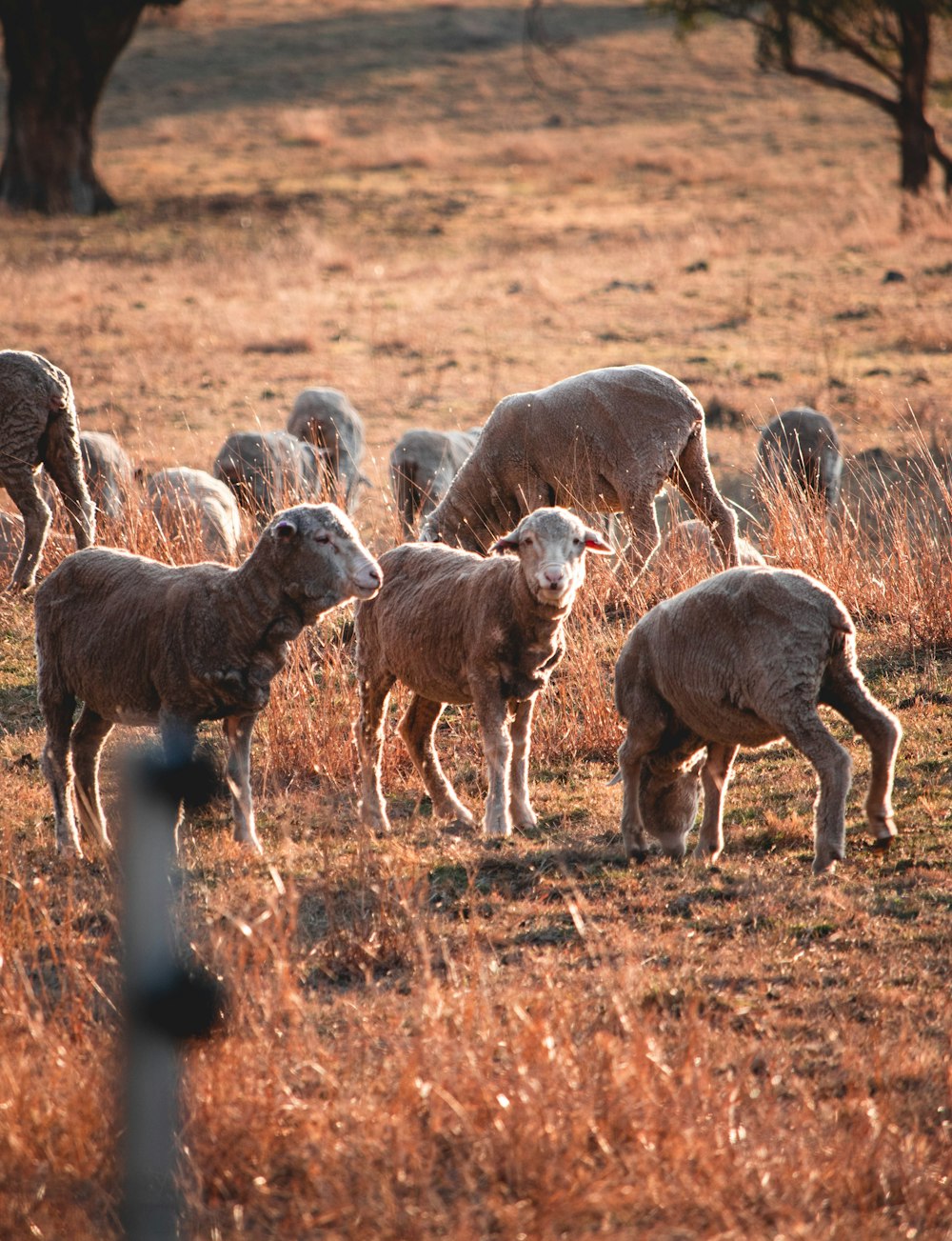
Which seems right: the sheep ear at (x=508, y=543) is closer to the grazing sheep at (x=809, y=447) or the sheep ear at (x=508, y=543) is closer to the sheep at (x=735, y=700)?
the sheep at (x=735, y=700)

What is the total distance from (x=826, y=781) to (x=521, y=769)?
1.53 meters

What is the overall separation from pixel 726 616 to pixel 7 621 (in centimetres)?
544

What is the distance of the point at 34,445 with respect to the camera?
938 cm

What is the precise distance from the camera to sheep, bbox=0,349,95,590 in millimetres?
9289

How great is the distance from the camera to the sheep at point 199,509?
9930mm

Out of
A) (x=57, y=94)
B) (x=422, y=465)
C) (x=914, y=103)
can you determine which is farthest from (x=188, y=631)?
(x=57, y=94)

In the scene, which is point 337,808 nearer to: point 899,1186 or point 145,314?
point 899,1186

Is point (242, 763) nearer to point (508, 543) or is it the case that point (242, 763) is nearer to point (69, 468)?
point (508, 543)

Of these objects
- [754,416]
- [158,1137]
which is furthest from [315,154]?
[158,1137]

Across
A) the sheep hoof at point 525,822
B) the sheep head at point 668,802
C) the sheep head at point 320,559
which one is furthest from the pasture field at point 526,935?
the sheep head at point 320,559

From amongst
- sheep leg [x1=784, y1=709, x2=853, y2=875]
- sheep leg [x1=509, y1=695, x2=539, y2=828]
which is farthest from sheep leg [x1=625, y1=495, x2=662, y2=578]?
sheep leg [x1=784, y1=709, x2=853, y2=875]

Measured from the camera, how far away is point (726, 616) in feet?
18.8

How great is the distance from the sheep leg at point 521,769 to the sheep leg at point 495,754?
0.59 ft

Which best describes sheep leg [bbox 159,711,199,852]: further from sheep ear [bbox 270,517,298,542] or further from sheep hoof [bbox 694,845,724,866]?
sheep hoof [bbox 694,845,724,866]
